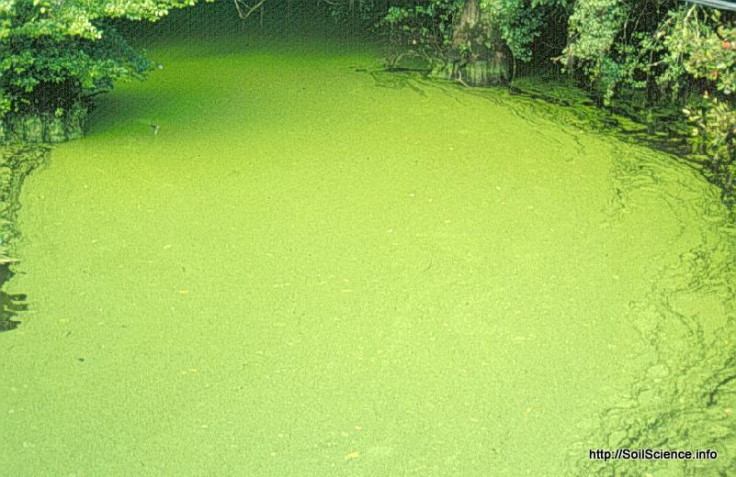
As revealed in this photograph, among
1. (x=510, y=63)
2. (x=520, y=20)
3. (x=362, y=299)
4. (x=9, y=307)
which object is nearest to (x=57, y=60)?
(x=9, y=307)

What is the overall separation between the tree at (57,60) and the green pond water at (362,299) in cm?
19

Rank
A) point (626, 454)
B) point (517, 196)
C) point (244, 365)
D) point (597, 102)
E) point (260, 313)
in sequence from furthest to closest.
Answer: point (597, 102) → point (517, 196) → point (260, 313) → point (244, 365) → point (626, 454)

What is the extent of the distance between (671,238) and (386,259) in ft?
3.44

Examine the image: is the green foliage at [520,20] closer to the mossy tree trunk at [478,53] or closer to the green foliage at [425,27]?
the mossy tree trunk at [478,53]

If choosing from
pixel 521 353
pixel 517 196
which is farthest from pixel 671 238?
pixel 521 353

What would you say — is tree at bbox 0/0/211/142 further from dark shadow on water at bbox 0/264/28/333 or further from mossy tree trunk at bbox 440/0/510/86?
mossy tree trunk at bbox 440/0/510/86

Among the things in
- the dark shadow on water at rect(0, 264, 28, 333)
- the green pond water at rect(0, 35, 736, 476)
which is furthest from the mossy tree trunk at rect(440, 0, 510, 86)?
the dark shadow on water at rect(0, 264, 28, 333)

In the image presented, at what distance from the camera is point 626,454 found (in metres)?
2.22

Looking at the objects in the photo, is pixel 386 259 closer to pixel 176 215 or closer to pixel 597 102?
pixel 176 215

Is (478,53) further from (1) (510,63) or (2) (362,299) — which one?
(2) (362,299)

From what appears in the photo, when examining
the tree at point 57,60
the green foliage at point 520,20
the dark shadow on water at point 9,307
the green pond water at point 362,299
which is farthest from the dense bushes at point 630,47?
the dark shadow on water at point 9,307

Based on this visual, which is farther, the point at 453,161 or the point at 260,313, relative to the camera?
the point at 453,161

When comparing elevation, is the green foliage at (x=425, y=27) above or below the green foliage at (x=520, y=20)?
below

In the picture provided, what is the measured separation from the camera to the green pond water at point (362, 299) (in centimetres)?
226
